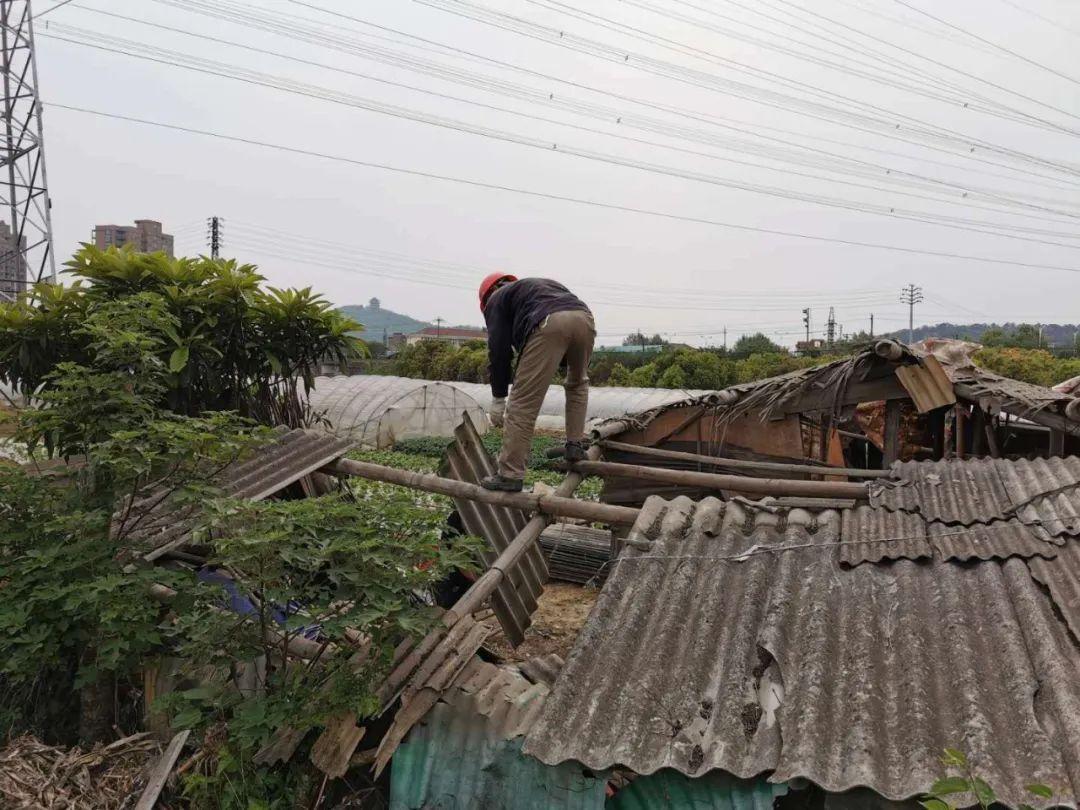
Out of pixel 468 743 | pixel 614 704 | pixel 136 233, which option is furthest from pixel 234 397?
pixel 136 233

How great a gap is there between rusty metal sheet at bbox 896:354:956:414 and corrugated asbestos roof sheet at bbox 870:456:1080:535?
224 centimetres

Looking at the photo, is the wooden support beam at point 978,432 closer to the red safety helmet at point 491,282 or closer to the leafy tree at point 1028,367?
the red safety helmet at point 491,282

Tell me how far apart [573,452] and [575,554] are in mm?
4965

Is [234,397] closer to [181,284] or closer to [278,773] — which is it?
[181,284]

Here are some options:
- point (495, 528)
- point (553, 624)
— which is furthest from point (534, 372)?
point (553, 624)

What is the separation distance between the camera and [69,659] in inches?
155

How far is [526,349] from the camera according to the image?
4.35 metres

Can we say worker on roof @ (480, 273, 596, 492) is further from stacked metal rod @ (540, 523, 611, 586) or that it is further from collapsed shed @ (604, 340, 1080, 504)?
stacked metal rod @ (540, 523, 611, 586)

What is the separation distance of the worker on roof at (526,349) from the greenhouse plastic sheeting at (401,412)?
16.8m

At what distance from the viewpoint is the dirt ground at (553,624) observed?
6.45 metres

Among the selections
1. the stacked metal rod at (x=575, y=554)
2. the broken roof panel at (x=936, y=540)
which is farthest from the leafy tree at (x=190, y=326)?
the stacked metal rod at (x=575, y=554)

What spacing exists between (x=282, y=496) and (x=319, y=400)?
1876cm

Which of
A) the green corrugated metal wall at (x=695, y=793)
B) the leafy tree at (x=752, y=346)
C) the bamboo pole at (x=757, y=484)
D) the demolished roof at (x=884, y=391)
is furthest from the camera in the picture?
the leafy tree at (x=752, y=346)

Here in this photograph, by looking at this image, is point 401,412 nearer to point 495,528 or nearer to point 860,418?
point 860,418
